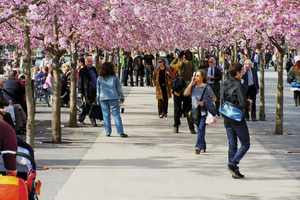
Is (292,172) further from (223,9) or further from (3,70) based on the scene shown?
(3,70)

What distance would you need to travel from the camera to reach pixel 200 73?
33.7 ft

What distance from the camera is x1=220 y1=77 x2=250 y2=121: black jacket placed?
8.15 m

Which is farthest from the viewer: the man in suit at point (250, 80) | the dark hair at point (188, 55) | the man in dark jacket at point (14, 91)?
the man in suit at point (250, 80)

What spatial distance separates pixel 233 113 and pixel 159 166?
164cm

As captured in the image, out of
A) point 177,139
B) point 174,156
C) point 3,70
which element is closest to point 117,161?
point 174,156

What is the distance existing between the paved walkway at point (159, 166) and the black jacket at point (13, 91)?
3.23 feet

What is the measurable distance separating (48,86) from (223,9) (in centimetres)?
862

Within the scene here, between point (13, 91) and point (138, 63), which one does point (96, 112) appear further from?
point (138, 63)

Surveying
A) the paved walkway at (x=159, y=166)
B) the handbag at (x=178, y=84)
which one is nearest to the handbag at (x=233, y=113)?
the paved walkway at (x=159, y=166)

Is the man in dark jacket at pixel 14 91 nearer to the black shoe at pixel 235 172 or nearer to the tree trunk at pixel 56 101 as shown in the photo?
the tree trunk at pixel 56 101

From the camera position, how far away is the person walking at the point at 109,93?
12.5 m

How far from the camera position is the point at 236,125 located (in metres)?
8.14

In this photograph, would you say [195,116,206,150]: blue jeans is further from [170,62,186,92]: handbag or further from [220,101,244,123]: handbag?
[170,62,186,92]: handbag

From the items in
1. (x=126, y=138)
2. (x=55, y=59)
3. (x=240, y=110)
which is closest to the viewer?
(x=240, y=110)
